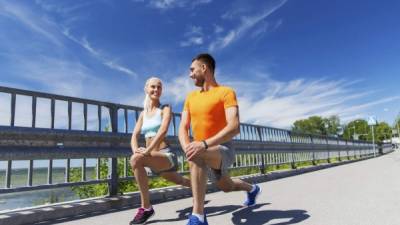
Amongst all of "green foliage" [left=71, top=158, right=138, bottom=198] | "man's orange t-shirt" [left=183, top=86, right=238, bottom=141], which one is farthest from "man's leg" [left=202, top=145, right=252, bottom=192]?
"green foliage" [left=71, top=158, right=138, bottom=198]

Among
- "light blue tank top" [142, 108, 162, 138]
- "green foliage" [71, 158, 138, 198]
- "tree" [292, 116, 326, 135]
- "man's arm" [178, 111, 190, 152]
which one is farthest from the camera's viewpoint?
"tree" [292, 116, 326, 135]

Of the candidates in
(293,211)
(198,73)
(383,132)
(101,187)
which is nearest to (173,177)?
(293,211)

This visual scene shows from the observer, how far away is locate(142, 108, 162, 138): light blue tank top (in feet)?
16.7

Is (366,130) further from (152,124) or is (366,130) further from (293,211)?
(152,124)

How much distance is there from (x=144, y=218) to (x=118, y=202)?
5.45 feet

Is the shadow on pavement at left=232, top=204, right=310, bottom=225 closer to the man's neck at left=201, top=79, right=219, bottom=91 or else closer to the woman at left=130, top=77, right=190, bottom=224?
the woman at left=130, top=77, right=190, bottom=224

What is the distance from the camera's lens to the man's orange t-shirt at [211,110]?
4.04 meters

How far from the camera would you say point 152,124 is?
5.14 meters

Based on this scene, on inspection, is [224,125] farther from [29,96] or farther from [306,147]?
[306,147]

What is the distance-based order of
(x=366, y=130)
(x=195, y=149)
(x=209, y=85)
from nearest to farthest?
(x=195, y=149) < (x=209, y=85) < (x=366, y=130)

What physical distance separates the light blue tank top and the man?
32.0 inches

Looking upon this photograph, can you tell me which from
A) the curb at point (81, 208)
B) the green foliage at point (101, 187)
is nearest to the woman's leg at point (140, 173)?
the curb at point (81, 208)

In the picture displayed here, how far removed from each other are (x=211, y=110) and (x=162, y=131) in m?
1.00

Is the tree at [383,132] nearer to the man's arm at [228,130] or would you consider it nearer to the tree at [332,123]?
the tree at [332,123]
